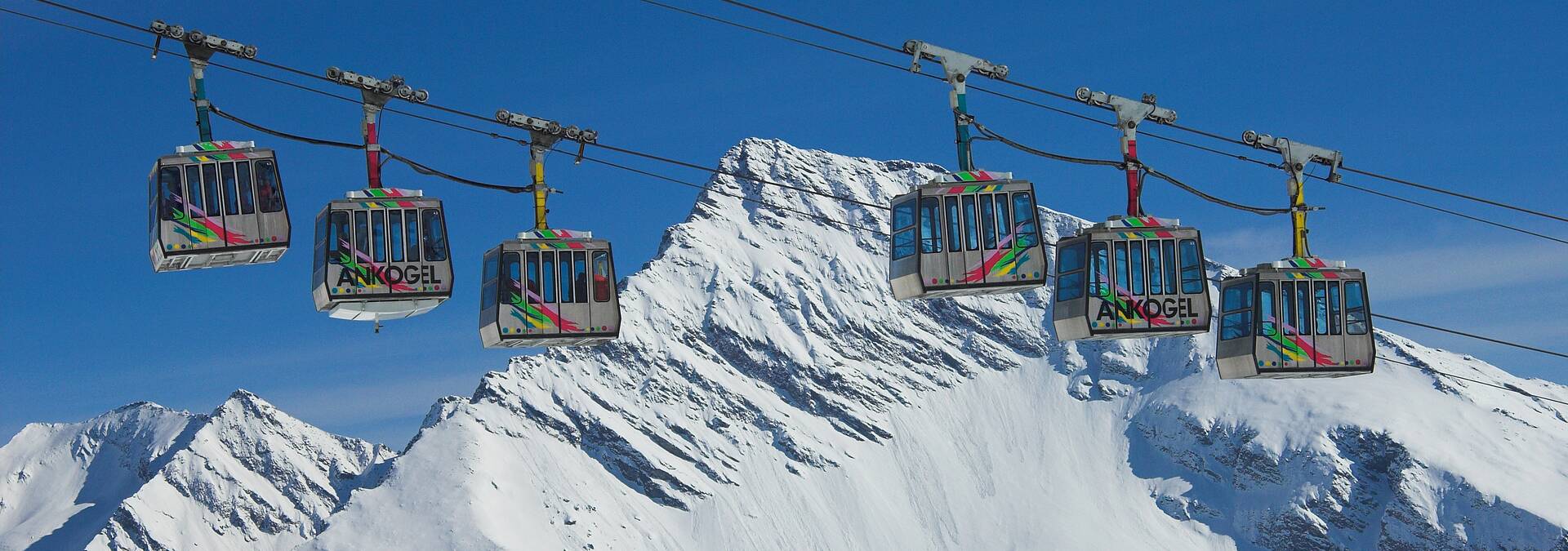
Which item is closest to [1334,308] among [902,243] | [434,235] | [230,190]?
[902,243]

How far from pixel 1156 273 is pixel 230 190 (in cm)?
2070

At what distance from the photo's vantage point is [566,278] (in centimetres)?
4575

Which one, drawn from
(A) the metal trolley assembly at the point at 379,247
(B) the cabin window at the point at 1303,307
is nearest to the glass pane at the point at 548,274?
(A) the metal trolley assembly at the point at 379,247

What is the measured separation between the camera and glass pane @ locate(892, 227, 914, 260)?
4600 centimetres

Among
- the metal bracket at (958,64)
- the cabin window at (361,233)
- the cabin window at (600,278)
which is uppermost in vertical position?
the metal bracket at (958,64)

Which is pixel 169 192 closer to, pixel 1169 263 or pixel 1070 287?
pixel 1070 287

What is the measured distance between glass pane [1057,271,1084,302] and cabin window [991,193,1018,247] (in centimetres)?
210

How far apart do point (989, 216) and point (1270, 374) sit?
8122 mm

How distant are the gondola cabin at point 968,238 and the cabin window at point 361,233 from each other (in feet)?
38.2

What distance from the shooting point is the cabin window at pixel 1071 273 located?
153ft

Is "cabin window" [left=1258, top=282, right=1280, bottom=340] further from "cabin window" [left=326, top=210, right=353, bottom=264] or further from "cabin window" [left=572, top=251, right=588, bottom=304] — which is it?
"cabin window" [left=326, top=210, right=353, bottom=264]

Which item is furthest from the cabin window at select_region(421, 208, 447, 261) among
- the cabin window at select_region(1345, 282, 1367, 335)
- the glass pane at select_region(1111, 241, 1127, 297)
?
the cabin window at select_region(1345, 282, 1367, 335)

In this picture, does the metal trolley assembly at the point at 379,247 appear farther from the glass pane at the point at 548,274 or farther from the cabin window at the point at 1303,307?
the cabin window at the point at 1303,307

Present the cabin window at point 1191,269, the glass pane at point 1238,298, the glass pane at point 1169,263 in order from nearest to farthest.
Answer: the glass pane at point 1169,263 → the cabin window at point 1191,269 → the glass pane at point 1238,298
